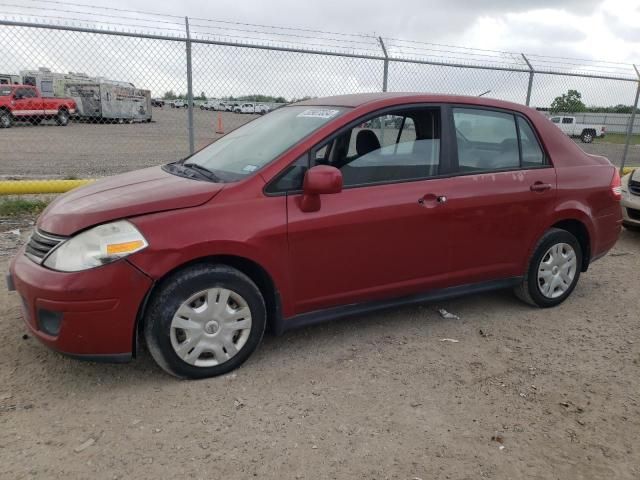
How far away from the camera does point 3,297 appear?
4.15m

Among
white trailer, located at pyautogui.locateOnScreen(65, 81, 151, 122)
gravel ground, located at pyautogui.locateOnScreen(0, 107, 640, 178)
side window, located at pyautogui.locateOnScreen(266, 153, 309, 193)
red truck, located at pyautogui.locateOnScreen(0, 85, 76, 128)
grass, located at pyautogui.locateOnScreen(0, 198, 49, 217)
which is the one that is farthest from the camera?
red truck, located at pyautogui.locateOnScreen(0, 85, 76, 128)

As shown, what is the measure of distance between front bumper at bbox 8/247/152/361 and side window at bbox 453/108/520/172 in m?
2.36

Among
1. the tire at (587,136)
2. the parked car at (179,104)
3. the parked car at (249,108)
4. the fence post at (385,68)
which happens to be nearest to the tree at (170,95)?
the parked car at (179,104)

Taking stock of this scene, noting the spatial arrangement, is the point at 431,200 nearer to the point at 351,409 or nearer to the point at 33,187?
the point at 351,409

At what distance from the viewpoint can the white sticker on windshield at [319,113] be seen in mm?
3497

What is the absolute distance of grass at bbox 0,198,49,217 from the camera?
647 cm

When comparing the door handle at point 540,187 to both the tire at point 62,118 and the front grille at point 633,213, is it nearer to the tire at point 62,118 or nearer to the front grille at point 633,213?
the front grille at point 633,213

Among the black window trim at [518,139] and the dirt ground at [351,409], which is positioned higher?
the black window trim at [518,139]

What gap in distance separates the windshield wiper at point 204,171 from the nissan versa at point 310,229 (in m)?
0.02

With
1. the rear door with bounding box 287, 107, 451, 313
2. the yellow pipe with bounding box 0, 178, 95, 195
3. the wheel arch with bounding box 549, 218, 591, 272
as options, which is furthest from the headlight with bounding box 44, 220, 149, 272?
the yellow pipe with bounding box 0, 178, 95, 195

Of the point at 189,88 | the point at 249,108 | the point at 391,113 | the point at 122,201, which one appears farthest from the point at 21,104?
the point at 391,113

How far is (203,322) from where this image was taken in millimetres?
3004

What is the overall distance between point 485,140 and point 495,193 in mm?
416

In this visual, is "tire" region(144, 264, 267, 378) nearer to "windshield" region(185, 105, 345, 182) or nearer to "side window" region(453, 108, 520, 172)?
"windshield" region(185, 105, 345, 182)
